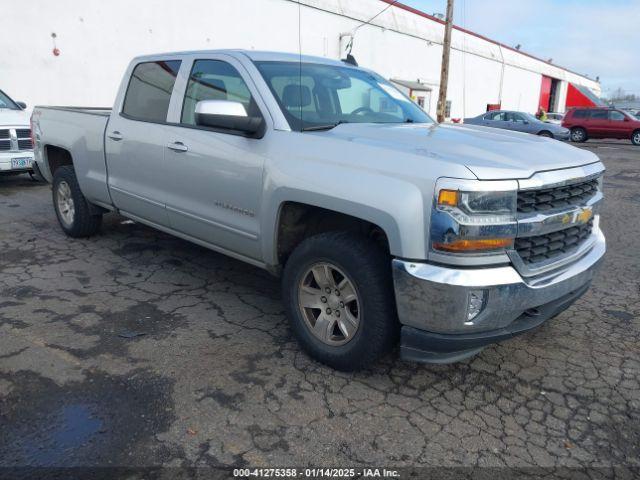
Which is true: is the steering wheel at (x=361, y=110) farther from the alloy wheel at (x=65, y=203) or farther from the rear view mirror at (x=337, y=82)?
the alloy wheel at (x=65, y=203)

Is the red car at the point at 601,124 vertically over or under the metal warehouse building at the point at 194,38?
under

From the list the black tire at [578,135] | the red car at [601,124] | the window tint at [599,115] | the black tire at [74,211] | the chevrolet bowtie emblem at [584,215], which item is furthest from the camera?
the black tire at [578,135]

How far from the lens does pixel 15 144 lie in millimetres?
8734

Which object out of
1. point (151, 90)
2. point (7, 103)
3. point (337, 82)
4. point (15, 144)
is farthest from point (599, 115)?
point (151, 90)

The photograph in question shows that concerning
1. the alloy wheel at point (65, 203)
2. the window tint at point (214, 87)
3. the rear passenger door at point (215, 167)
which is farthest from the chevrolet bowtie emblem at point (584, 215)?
the alloy wheel at point (65, 203)

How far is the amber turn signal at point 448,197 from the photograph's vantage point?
2.51m

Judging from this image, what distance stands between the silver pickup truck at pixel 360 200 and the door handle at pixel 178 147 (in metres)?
0.02

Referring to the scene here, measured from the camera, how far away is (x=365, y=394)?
297cm

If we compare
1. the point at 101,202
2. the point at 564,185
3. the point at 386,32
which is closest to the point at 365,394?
the point at 564,185

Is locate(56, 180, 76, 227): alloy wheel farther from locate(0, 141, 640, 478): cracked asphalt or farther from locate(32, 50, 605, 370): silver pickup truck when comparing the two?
locate(32, 50, 605, 370): silver pickup truck

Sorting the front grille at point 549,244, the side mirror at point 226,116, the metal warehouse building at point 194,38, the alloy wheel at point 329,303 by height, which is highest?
the metal warehouse building at point 194,38

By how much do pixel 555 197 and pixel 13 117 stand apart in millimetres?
9121

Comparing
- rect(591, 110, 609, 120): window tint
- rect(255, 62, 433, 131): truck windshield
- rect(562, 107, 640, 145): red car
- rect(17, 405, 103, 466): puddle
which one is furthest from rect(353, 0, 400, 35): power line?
rect(17, 405, 103, 466): puddle

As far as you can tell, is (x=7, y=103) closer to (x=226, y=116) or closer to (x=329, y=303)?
(x=226, y=116)
